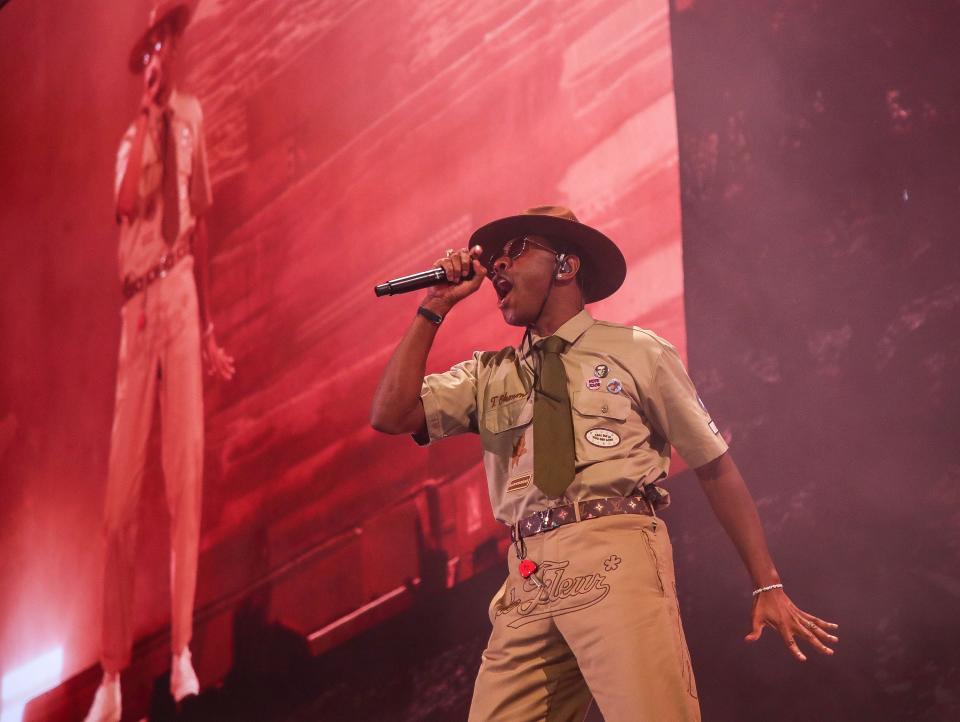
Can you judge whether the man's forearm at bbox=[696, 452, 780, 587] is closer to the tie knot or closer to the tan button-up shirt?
the tan button-up shirt

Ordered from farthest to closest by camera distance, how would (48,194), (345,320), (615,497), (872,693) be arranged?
(48,194) < (345,320) < (872,693) < (615,497)

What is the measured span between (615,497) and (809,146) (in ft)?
4.23

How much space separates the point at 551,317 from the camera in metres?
2.00

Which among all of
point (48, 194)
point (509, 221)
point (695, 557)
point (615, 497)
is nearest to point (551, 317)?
point (509, 221)

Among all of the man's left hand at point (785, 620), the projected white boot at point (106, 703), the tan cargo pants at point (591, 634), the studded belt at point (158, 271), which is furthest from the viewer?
the studded belt at point (158, 271)

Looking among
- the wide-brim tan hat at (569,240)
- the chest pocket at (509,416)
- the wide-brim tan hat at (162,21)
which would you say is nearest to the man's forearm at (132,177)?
the wide-brim tan hat at (162,21)

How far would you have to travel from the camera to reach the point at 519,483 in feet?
5.91

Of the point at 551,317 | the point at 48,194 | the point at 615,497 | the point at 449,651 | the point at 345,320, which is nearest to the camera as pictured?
the point at 615,497

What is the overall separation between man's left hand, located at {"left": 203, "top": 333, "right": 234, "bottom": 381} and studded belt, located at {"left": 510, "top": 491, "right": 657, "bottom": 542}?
1.92 metres

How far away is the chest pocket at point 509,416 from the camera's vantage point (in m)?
1.87

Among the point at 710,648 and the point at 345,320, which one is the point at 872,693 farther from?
the point at 345,320

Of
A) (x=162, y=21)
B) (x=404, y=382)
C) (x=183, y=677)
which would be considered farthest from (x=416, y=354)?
(x=162, y=21)

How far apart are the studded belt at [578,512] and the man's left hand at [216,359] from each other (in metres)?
1.92

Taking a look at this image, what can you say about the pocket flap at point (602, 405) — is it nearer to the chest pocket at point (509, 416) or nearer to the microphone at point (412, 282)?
the chest pocket at point (509, 416)
